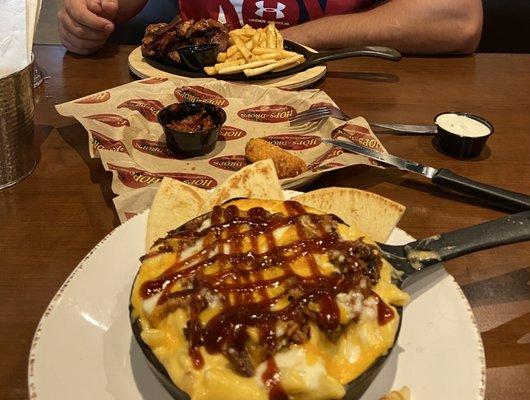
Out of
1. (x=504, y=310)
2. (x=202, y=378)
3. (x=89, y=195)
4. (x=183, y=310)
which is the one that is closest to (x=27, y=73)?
(x=89, y=195)

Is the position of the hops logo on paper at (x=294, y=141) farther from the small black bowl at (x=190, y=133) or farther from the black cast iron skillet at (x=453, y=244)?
the black cast iron skillet at (x=453, y=244)

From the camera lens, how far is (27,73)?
1.57 metres

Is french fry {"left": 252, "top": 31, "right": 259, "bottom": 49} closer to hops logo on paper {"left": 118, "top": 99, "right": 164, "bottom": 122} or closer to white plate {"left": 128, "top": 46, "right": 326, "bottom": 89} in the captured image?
white plate {"left": 128, "top": 46, "right": 326, "bottom": 89}

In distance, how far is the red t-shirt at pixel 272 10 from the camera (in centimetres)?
309

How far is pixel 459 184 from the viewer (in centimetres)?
162

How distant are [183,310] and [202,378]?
0.13 m

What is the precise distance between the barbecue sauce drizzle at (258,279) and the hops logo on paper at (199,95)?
48.5 inches

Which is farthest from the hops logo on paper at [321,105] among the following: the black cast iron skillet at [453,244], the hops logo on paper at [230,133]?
the black cast iron skillet at [453,244]

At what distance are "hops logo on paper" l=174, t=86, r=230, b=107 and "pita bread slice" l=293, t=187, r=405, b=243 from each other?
103 cm

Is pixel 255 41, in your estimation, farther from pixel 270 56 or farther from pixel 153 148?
pixel 153 148

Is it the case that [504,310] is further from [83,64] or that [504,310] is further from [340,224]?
[83,64]

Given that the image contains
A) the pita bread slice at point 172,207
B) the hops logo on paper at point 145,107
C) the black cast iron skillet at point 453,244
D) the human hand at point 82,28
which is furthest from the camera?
the human hand at point 82,28

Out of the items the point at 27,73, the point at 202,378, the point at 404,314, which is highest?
the point at 27,73

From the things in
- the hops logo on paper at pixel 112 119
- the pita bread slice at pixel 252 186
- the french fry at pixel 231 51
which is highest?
the pita bread slice at pixel 252 186
